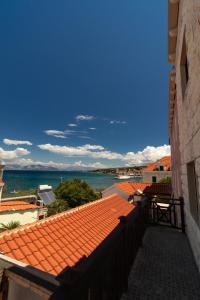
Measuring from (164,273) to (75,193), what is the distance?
26.7 meters

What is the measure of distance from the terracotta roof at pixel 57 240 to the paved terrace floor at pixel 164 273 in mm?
3577

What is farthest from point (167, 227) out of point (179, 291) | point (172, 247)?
point (179, 291)

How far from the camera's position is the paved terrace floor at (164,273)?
2.66 metres

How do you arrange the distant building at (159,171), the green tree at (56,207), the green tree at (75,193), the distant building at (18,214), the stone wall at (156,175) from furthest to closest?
the distant building at (159,171) < the stone wall at (156,175) < the green tree at (75,193) < the green tree at (56,207) < the distant building at (18,214)

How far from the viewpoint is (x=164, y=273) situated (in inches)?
127

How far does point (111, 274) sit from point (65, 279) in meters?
1.32

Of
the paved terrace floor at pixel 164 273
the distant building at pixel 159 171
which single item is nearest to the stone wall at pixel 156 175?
the distant building at pixel 159 171

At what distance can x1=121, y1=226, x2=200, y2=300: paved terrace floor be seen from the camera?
266cm

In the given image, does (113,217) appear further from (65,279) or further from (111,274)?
(65,279)

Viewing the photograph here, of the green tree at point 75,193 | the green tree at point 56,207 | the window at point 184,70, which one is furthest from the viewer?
the green tree at point 75,193

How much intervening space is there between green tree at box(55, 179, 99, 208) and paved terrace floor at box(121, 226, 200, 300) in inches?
988

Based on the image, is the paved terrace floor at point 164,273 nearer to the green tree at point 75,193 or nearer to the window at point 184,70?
the window at point 184,70

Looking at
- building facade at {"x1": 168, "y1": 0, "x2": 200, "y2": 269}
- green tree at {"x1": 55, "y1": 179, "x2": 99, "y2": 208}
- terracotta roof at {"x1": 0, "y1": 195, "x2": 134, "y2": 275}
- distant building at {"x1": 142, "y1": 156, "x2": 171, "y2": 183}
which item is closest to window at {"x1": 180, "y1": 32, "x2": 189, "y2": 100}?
building facade at {"x1": 168, "y1": 0, "x2": 200, "y2": 269}

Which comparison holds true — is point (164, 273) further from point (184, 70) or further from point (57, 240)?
point (57, 240)
